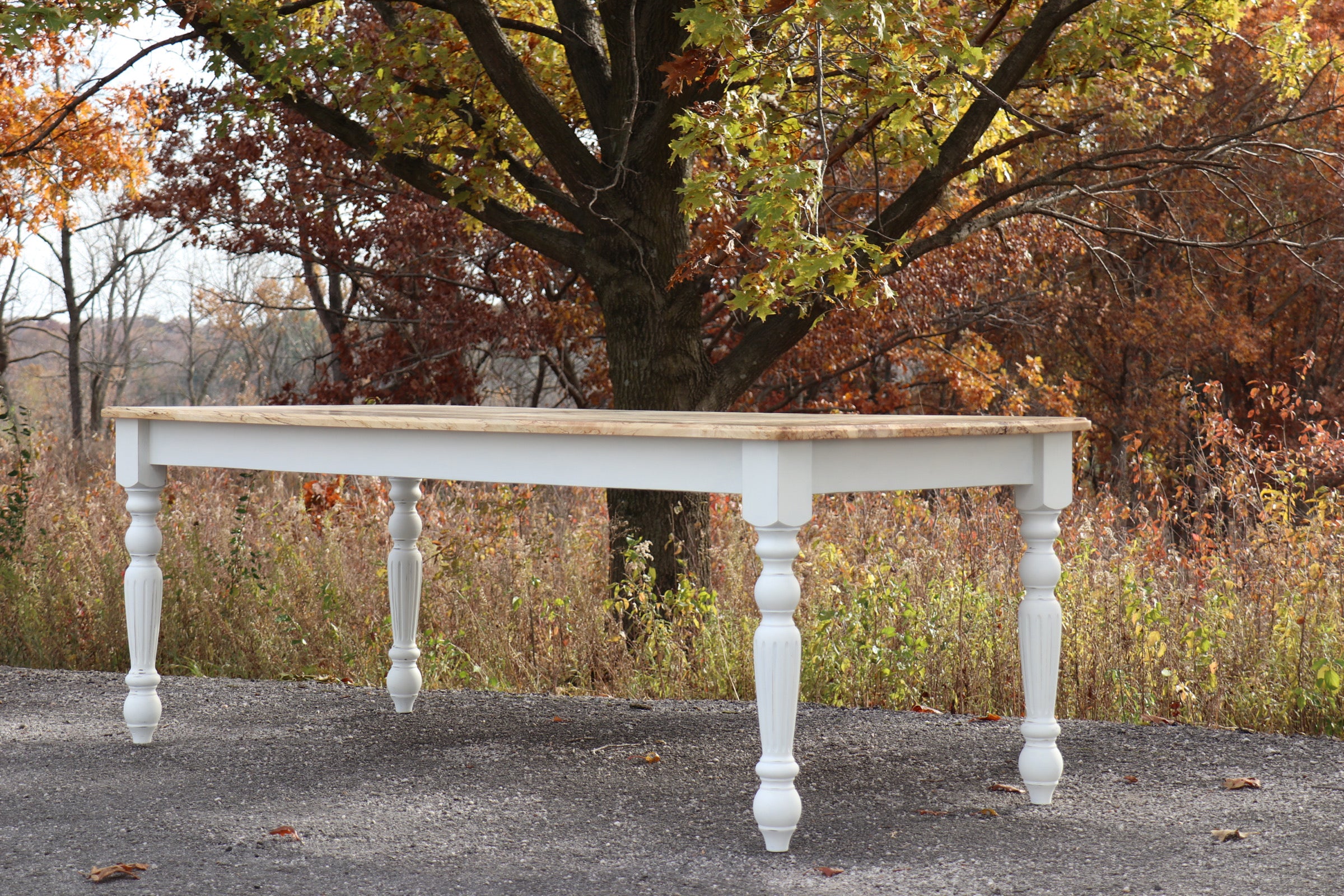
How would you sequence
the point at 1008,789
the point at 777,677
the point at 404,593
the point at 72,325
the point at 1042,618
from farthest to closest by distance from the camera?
the point at 72,325 → the point at 404,593 → the point at 1008,789 → the point at 1042,618 → the point at 777,677

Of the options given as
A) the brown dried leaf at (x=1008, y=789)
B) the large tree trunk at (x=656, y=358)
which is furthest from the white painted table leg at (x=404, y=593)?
the brown dried leaf at (x=1008, y=789)

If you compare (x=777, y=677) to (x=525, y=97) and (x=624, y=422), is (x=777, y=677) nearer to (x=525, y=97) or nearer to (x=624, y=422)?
(x=624, y=422)

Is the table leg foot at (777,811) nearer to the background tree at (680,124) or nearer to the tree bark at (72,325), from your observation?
the background tree at (680,124)

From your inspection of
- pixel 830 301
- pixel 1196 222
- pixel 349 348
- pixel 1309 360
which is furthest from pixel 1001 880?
pixel 1196 222

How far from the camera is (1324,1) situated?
11438 mm

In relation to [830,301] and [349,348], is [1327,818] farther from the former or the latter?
[349,348]

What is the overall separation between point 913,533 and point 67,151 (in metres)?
7.30

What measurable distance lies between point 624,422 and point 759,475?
43 centimetres

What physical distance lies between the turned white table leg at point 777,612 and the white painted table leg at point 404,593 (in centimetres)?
213

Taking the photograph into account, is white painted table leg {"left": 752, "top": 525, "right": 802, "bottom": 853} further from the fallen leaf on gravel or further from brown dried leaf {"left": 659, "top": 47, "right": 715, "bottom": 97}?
brown dried leaf {"left": 659, "top": 47, "right": 715, "bottom": 97}

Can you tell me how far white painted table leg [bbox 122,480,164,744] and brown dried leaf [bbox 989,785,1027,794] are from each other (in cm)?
282

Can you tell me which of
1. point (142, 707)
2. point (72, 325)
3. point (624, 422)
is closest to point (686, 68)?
point (624, 422)

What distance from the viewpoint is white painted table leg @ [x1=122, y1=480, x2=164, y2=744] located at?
4.35 m

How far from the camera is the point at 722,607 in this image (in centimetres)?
568
